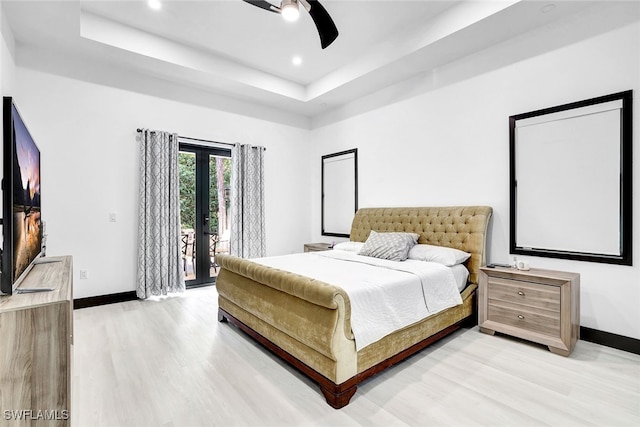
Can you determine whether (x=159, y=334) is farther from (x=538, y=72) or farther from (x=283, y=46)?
(x=538, y=72)

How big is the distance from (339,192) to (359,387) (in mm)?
3672

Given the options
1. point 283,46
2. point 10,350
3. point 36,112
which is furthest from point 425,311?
point 36,112

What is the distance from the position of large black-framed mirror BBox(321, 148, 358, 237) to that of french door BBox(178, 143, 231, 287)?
1.75 m

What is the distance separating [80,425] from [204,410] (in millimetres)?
659

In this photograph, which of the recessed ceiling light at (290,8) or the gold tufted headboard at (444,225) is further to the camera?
the gold tufted headboard at (444,225)

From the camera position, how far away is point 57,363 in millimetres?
1330

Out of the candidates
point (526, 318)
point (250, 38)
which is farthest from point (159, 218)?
point (526, 318)

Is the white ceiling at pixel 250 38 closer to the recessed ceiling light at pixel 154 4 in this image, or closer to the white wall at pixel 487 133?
the recessed ceiling light at pixel 154 4

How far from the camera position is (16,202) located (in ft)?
5.18

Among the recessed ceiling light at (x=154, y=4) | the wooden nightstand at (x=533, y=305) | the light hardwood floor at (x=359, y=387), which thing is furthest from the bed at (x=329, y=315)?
the recessed ceiling light at (x=154, y=4)

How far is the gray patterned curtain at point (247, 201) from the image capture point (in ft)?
16.4

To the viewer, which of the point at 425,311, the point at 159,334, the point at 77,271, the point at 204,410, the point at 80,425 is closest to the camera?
the point at 80,425

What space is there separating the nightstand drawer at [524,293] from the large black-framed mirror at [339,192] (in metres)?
2.54

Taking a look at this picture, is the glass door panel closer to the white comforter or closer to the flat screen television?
the white comforter
